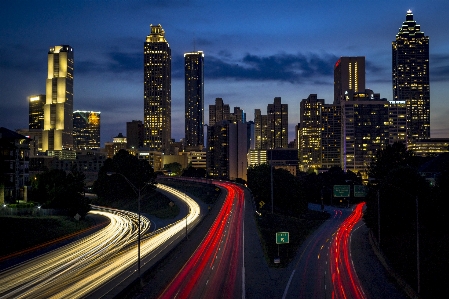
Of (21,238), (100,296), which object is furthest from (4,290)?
(21,238)

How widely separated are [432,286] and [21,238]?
4114 cm

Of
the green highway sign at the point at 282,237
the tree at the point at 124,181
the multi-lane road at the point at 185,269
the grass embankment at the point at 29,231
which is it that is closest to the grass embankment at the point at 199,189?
the tree at the point at 124,181

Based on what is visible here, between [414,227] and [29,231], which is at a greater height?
[414,227]

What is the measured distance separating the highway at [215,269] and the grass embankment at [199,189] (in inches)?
1588

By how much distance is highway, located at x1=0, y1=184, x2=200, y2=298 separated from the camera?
3456cm

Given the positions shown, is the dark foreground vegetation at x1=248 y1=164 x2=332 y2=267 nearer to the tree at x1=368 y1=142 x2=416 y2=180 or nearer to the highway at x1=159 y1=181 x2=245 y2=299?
the highway at x1=159 y1=181 x2=245 y2=299

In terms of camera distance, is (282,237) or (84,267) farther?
(282,237)

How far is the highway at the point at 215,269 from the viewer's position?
36156 mm

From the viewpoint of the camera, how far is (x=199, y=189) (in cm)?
13100

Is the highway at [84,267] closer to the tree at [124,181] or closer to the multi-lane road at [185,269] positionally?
the multi-lane road at [185,269]

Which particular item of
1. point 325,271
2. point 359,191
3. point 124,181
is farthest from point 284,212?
point 325,271

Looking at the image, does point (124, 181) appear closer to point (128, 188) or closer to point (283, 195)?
point (128, 188)

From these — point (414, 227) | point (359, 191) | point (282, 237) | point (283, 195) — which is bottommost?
point (283, 195)

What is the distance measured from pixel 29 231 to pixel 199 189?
76136mm
